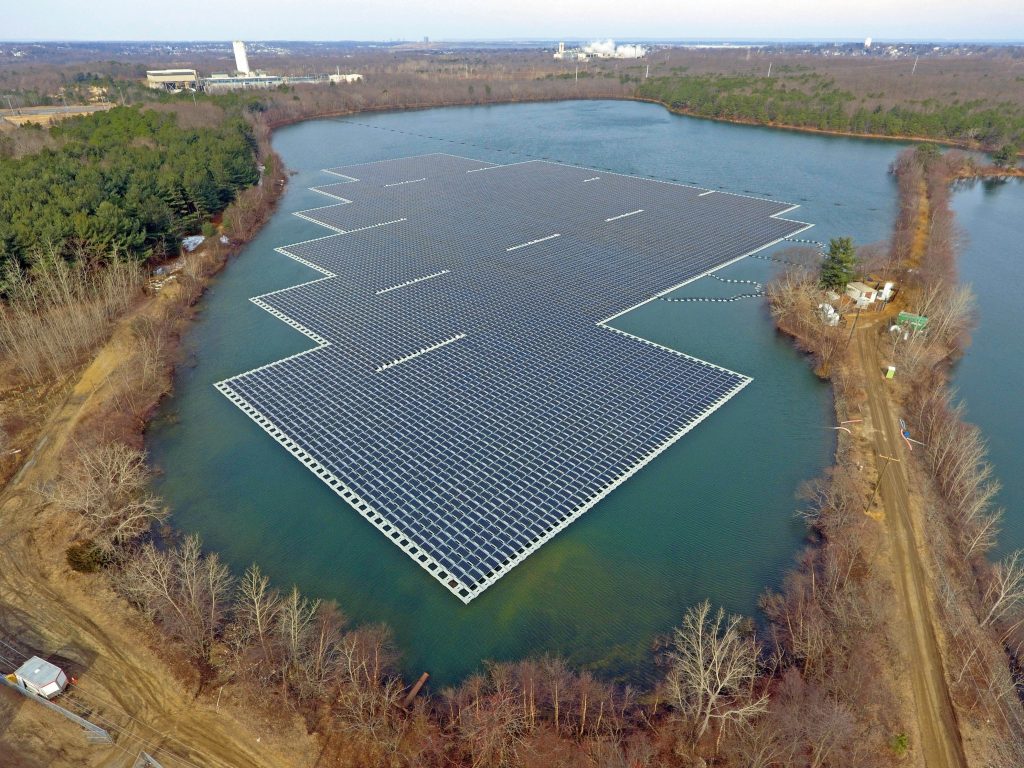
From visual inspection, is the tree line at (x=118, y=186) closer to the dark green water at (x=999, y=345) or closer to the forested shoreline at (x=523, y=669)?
the forested shoreline at (x=523, y=669)

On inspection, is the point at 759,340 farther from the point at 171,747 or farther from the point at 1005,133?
the point at 1005,133

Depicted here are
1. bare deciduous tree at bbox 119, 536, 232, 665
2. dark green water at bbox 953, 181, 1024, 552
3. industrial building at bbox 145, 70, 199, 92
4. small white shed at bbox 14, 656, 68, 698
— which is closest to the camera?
small white shed at bbox 14, 656, 68, 698

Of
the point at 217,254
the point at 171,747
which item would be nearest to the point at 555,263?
the point at 217,254

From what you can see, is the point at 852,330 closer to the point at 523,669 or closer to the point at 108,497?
the point at 523,669

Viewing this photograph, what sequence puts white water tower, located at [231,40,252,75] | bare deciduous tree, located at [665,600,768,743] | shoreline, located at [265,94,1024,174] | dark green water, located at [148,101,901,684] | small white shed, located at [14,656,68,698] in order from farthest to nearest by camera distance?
white water tower, located at [231,40,252,75]
shoreline, located at [265,94,1024,174]
dark green water, located at [148,101,901,684]
small white shed, located at [14,656,68,698]
bare deciduous tree, located at [665,600,768,743]

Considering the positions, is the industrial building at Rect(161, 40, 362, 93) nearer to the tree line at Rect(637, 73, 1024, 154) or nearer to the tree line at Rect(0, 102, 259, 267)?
the tree line at Rect(0, 102, 259, 267)

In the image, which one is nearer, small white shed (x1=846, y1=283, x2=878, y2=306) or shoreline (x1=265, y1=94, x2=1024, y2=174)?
small white shed (x1=846, y1=283, x2=878, y2=306)

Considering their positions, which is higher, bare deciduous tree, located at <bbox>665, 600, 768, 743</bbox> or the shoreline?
the shoreline

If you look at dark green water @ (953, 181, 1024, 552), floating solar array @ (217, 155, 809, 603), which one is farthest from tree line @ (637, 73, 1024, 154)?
floating solar array @ (217, 155, 809, 603)
